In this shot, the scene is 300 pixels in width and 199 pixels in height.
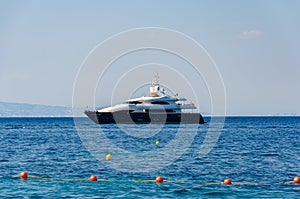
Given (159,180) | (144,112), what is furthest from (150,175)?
(144,112)

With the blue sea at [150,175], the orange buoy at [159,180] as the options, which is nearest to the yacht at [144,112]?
the blue sea at [150,175]

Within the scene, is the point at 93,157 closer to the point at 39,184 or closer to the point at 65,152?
the point at 65,152

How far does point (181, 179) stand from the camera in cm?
3609

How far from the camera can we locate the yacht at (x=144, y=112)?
142 metres

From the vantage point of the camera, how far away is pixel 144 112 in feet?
468

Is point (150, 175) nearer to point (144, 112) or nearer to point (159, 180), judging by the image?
point (159, 180)

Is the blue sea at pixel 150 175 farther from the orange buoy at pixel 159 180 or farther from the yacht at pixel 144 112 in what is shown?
the yacht at pixel 144 112

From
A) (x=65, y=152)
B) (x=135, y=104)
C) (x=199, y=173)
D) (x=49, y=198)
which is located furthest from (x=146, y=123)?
(x=49, y=198)

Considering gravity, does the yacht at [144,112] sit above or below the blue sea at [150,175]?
above

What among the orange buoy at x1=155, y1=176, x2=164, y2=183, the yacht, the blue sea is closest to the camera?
the blue sea

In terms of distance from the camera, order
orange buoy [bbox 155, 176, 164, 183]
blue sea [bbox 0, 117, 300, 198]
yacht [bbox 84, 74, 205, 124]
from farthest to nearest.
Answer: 1. yacht [bbox 84, 74, 205, 124]
2. orange buoy [bbox 155, 176, 164, 183]
3. blue sea [bbox 0, 117, 300, 198]

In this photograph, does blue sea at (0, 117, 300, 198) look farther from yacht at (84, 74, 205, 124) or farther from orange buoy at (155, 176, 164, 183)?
yacht at (84, 74, 205, 124)

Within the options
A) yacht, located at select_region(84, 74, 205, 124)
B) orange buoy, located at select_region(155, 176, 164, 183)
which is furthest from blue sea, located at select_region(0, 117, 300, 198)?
yacht, located at select_region(84, 74, 205, 124)

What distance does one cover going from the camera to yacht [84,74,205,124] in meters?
142
